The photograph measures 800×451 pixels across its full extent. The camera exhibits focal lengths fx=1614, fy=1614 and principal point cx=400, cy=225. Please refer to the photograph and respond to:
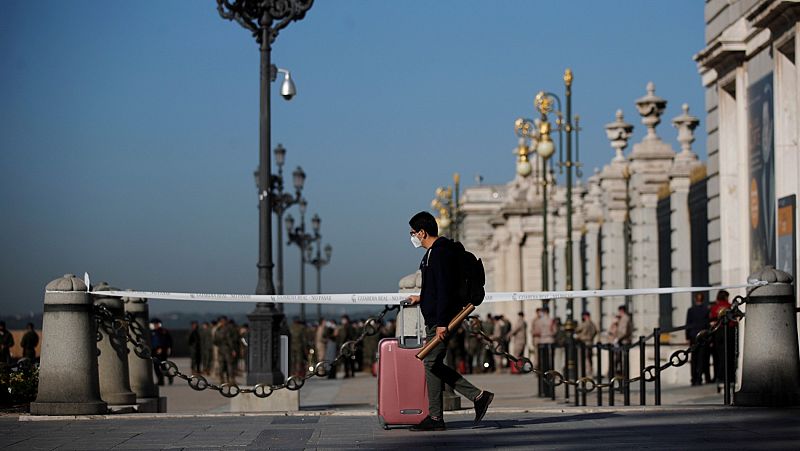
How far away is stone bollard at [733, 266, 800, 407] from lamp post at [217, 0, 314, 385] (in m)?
7.02

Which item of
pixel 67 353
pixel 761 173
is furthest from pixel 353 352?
pixel 761 173

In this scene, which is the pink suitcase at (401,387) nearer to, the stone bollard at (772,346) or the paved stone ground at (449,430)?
the paved stone ground at (449,430)

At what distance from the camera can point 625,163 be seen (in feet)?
117

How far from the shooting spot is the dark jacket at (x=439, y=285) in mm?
11883

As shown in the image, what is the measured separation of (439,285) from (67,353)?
14.2 ft

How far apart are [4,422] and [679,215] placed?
16.9m

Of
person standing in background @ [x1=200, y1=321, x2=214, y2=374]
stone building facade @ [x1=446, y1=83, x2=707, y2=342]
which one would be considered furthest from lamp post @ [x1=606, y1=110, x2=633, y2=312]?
person standing in background @ [x1=200, y1=321, x2=214, y2=374]

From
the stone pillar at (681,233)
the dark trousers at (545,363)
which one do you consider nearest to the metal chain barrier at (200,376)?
the dark trousers at (545,363)

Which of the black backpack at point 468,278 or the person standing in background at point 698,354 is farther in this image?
the person standing in background at point 698,354

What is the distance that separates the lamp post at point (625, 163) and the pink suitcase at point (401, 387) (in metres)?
20.5

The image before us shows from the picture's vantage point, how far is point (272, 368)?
65.9ft

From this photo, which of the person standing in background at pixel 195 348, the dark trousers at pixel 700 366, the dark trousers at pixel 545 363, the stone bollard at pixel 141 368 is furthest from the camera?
the person standing in background at pixel 195 348

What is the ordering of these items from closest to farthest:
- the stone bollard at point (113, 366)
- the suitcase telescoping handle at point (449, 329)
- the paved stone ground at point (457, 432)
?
the paved stone ground at point (457, 432), the suitcase telescoping handle at point (449, 329), the stone bollard at point (113, 366)

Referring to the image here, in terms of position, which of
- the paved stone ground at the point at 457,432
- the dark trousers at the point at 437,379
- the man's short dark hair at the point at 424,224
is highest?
the man's short dark hair at the point at 424,224
